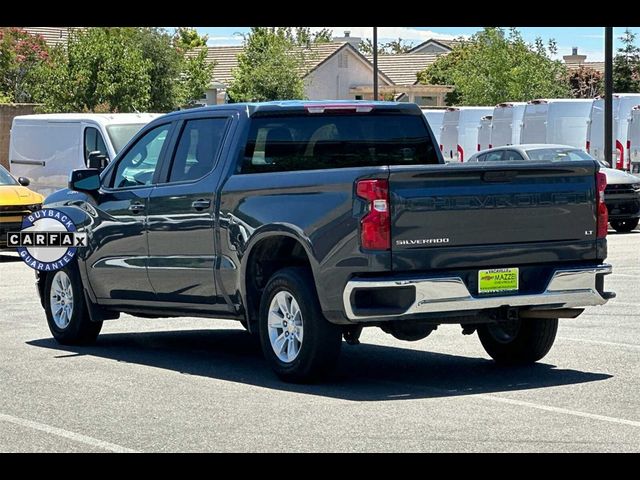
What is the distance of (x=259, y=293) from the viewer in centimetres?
1121

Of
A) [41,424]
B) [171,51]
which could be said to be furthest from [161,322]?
[171,51]

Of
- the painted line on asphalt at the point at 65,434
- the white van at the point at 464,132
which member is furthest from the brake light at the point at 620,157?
the painted line on asphalt at the point at 65,434

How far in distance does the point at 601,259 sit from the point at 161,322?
544 cm

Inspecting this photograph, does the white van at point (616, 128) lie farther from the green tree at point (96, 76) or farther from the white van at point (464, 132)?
the green tree at point (96, 76)

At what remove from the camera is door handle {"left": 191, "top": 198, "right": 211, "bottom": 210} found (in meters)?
11.5

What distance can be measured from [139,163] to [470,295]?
3627 mm

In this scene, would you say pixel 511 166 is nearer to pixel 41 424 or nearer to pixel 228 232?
pixel 228 232

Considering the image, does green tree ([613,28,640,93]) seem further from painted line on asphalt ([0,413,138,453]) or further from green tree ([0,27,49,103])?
painted line on asphalt ([0,413,138,453])

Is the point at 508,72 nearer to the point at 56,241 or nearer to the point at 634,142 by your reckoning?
the point at 634,142

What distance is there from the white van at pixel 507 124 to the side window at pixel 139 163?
78.6 feet

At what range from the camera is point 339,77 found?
88.4 m

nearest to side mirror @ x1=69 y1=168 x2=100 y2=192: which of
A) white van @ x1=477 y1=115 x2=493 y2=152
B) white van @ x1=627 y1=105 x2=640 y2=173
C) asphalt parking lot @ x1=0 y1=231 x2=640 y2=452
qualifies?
asphalt parking lot @ x1=0 y1=231 x2=640 y2=452

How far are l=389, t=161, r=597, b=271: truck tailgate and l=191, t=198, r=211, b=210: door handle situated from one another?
1.96 metres

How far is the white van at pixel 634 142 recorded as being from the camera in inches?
1199
